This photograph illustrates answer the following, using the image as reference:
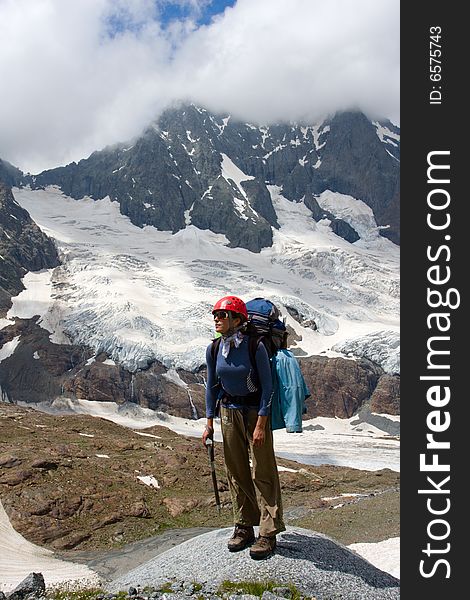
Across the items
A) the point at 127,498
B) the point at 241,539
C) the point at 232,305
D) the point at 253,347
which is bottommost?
the point at 127,498

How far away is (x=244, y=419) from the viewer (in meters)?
7.29

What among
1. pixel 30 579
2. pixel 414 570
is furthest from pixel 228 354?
pixel 30 579

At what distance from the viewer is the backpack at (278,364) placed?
275 inches

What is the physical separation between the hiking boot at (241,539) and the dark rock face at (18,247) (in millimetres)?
146767

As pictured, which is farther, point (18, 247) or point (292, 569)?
point (18, 247)

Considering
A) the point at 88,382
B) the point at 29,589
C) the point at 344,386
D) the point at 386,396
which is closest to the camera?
the point at 29,589

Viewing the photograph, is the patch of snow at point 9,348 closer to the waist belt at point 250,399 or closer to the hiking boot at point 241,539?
the hiking boot at point 241,539

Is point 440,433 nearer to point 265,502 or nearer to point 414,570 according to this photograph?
point 414,570

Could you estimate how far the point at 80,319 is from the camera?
409 feet

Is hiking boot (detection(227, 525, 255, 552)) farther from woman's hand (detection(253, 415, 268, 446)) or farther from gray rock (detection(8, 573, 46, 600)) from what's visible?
gray rock (detection(8, 573, 46, 600))

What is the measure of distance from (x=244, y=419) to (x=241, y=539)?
192 cm

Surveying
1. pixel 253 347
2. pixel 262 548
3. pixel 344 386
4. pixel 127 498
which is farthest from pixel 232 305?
pixel 344 386

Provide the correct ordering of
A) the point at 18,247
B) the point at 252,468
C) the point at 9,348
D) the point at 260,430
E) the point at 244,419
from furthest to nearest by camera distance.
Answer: the point at 18,247 < the point at 9,348 < the point at 252,468 < the point at 244,419 < the point at 260,430

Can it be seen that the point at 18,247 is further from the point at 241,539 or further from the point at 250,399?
the point at 250,399
